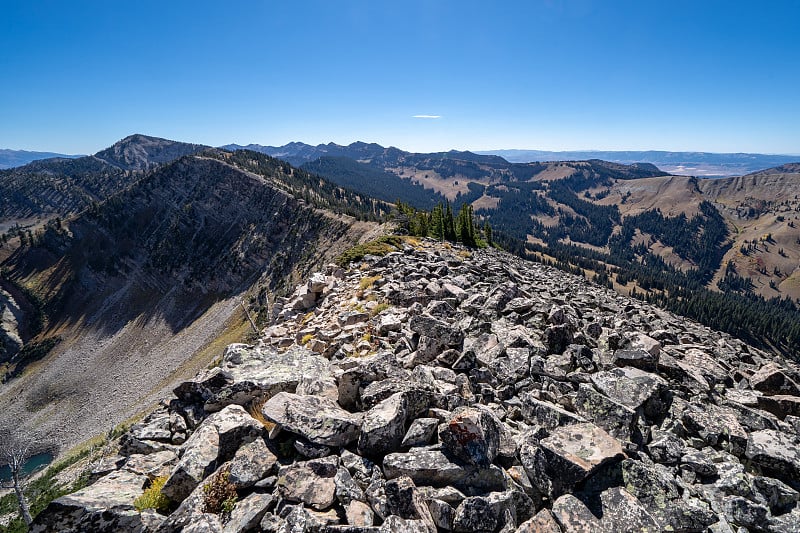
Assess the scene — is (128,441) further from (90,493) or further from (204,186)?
(204,186)

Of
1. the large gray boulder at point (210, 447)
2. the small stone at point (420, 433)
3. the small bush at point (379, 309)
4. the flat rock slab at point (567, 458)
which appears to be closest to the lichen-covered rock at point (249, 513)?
the large gray boulder at point (210, 447)

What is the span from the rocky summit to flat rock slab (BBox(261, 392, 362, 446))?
41mm

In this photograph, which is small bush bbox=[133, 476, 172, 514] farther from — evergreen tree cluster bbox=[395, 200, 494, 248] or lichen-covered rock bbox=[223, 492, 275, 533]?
evergreen tree cluster bbox=[395, 200, 494, 248]

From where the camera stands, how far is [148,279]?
133m

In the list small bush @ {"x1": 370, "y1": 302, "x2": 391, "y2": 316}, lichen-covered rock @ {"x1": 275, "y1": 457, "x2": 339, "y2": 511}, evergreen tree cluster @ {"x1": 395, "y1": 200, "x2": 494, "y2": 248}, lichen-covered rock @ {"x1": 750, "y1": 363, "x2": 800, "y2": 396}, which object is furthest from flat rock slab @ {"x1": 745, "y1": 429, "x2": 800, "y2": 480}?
evergreen tree cluster @ {"x1": 395, "y1": 200, "x2": 494, "y2": 248}

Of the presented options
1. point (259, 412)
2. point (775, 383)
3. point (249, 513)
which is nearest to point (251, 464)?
point (249, 513)

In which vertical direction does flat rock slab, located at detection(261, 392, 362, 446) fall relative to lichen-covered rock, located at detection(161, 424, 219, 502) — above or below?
above

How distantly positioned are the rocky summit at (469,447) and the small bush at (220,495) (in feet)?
0.09

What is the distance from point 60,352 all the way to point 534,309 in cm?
14941

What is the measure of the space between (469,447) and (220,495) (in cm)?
632

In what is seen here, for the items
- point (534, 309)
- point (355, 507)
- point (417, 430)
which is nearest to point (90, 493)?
point (355, 507)

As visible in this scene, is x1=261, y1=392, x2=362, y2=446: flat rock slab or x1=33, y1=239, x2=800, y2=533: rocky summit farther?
x1=261, y1=392, x2=362, y2=446: flat rock slab

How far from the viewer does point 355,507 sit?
7852mm

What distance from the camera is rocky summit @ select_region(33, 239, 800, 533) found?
7.81 m
